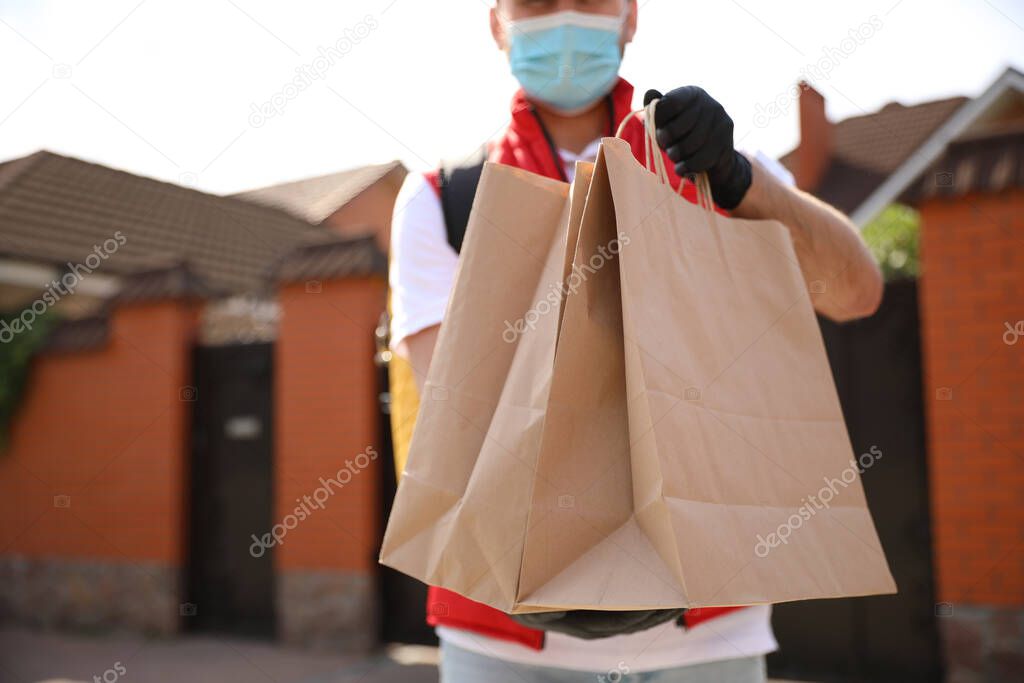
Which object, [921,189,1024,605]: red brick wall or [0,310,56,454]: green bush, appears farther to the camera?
[0,310,56,454]: green bush

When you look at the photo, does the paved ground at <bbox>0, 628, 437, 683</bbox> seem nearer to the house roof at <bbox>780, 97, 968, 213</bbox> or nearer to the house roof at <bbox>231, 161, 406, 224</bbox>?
the house roof at <bbox>231, 161, 406, 224</bbox>

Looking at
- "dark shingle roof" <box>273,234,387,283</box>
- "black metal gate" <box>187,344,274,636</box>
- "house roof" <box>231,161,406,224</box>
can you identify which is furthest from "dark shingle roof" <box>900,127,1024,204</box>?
"house roof" <box>231,161,406,224</box>

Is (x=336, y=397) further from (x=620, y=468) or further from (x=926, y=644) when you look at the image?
(x=620, y=468)

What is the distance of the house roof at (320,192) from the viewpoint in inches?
583

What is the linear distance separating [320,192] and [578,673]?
16.4m

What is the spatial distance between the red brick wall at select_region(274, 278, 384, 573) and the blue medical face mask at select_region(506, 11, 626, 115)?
178 inches

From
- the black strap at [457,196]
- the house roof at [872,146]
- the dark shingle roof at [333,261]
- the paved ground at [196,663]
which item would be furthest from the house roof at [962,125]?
the black strap at [457,196]

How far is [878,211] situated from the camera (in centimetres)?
1191

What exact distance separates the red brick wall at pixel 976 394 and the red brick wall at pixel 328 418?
3.56 m

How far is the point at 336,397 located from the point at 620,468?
5.25 m

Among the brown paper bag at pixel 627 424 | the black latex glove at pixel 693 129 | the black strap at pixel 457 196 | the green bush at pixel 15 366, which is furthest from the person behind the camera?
the green bush at pixel 15 366

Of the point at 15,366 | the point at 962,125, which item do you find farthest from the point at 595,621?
the point at 962,125

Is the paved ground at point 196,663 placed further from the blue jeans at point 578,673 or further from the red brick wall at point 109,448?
the blue jeans at point 578,673

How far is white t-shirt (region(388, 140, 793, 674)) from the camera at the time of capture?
139 cm
